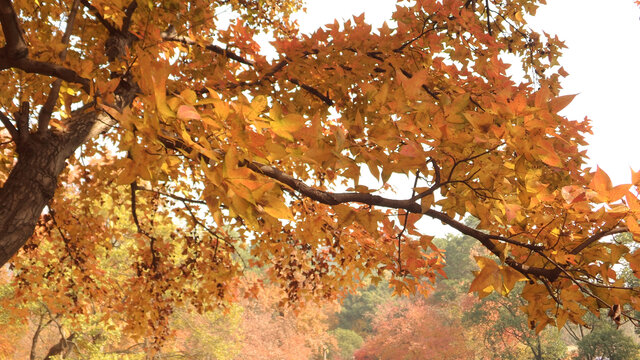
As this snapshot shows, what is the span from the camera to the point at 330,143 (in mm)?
1463

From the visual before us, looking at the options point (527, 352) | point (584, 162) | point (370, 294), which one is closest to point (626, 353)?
point (527, 352)

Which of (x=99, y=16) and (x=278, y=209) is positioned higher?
(x=99, y=16)

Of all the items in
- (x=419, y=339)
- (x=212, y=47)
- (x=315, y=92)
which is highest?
(x=212, y=47)

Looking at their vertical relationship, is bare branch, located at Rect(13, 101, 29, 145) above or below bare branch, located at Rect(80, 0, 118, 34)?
below

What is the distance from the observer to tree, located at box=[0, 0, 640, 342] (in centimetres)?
113

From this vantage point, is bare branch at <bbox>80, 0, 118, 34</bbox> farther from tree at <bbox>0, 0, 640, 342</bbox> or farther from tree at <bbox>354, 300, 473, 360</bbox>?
tree at <bbox>354, 300, 473, 360</bbox>

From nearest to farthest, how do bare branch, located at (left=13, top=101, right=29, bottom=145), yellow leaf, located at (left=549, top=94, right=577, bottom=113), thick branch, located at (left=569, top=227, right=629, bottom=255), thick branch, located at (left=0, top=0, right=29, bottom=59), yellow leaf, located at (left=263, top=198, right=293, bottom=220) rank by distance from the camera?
yellow leaf, located at (left=263, top=198, right=293, bottom=220) < yellow leaf, located at (left=549, top=94, right=577, bottom=113) < thick branch, located at (left=569, top=227, right=629, bottom=255) < thick branch, located at (left=0, top=0, right=29, bottom=59) < bare branch, located at (left=13, top=101, right=29, bottom=145)

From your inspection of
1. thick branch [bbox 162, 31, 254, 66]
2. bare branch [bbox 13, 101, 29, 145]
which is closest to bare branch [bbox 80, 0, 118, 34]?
thick branch [bbox 162, 31, 254, 66]

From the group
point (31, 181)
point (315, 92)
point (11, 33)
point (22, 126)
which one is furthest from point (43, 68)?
point (315, 92)

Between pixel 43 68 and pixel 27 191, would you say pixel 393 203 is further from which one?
pixel 27 191

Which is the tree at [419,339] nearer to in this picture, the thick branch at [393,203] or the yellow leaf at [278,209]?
the thick branch at [393,203]

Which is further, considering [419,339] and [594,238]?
[419,339]

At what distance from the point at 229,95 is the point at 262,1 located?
3.27 m

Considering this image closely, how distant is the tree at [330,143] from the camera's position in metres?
1.13
